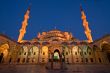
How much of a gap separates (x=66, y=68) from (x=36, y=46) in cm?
1110

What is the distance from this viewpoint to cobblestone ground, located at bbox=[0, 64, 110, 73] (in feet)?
82.7

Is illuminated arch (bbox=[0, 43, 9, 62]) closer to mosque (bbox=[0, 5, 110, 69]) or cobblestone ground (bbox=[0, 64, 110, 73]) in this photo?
mosque (bbox=[0, 5, 110, 69])

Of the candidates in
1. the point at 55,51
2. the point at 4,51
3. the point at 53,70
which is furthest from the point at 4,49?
the point at 53,70

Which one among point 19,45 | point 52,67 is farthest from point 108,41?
point 19,45

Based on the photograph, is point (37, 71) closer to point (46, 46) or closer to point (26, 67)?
point (26, 67)

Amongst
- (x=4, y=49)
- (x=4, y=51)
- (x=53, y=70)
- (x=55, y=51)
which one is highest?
(x=4, y=49)

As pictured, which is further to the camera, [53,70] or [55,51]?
[55,51]

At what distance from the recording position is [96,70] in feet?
84.6

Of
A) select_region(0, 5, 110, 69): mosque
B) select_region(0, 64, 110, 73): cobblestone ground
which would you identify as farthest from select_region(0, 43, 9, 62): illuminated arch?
Answer: select_region(0, 64, 110, 73): cobblestone ground

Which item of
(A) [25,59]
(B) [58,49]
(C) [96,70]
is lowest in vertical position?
(C) [96,70]

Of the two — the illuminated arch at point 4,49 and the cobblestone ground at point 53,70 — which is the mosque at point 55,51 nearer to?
the illuminated arch at point 4,49

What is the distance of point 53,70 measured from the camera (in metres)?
25.5

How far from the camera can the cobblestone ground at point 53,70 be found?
25219 millimetres

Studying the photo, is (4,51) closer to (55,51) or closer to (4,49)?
(4,49)
